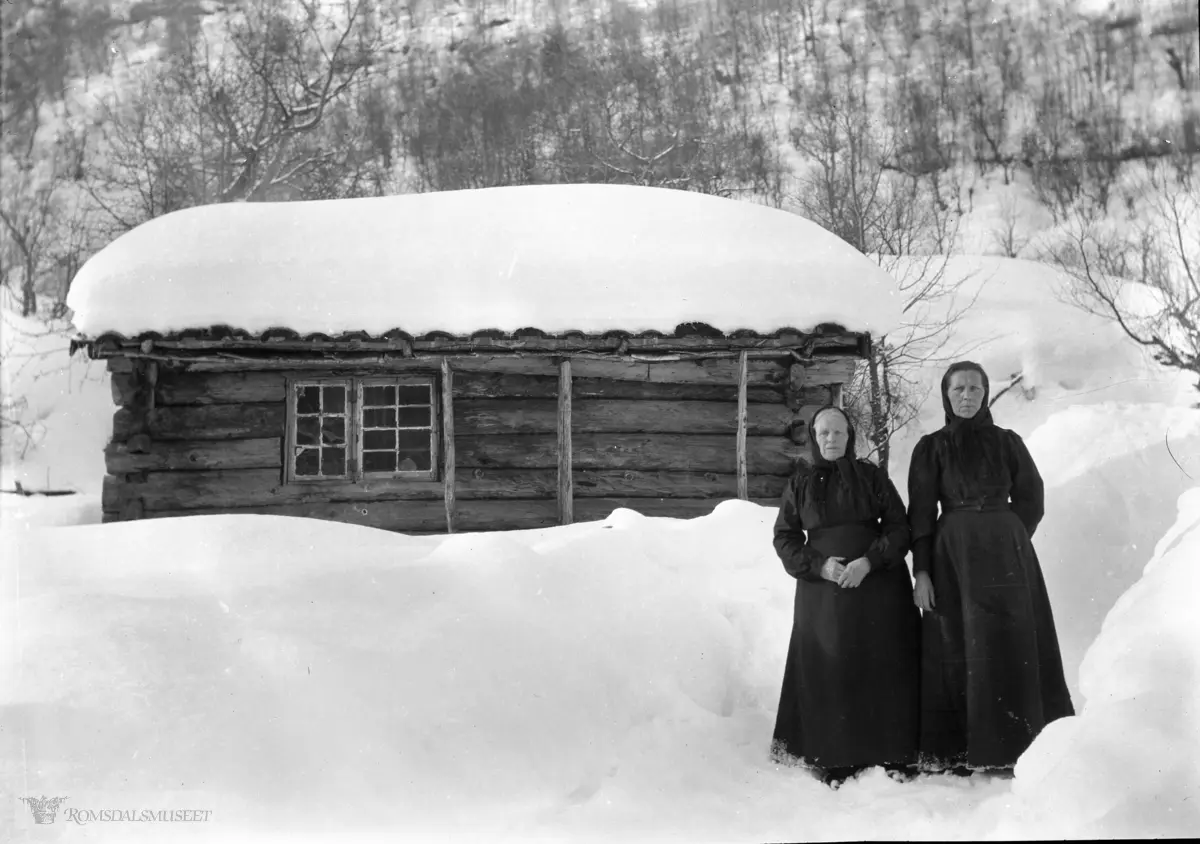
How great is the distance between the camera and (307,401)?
9.03 m

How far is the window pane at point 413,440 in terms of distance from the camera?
29.6ft

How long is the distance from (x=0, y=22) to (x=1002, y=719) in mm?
9317

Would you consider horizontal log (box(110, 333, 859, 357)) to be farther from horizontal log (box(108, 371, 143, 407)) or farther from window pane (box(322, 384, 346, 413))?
window pane (box(322, 384, 346, 413))

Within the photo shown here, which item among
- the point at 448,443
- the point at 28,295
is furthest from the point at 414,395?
the point at 28,295

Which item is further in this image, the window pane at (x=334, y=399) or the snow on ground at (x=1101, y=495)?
the window pane at (x=334, y=399)

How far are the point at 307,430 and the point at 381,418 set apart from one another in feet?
2.73

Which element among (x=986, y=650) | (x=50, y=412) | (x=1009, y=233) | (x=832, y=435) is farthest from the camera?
(x=1009, y=233)

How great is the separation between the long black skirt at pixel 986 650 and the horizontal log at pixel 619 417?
4858 mm

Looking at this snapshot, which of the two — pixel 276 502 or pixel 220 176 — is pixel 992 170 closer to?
pixel 220 176

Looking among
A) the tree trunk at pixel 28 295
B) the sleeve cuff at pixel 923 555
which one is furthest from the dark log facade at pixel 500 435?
the tree trunk at pixel 28 295

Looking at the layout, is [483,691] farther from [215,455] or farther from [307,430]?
[307,430]

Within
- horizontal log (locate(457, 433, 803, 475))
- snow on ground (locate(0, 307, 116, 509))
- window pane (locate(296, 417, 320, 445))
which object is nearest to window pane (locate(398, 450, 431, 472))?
horizontal log (locate(457, 433, 803, 475))

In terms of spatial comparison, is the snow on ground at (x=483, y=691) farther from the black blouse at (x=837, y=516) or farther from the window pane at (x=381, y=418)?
the window pane at (x=381, y=418)

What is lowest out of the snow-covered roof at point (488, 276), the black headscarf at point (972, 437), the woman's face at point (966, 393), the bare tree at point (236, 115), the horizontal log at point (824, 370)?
the black headscarf at point (972, 437)
